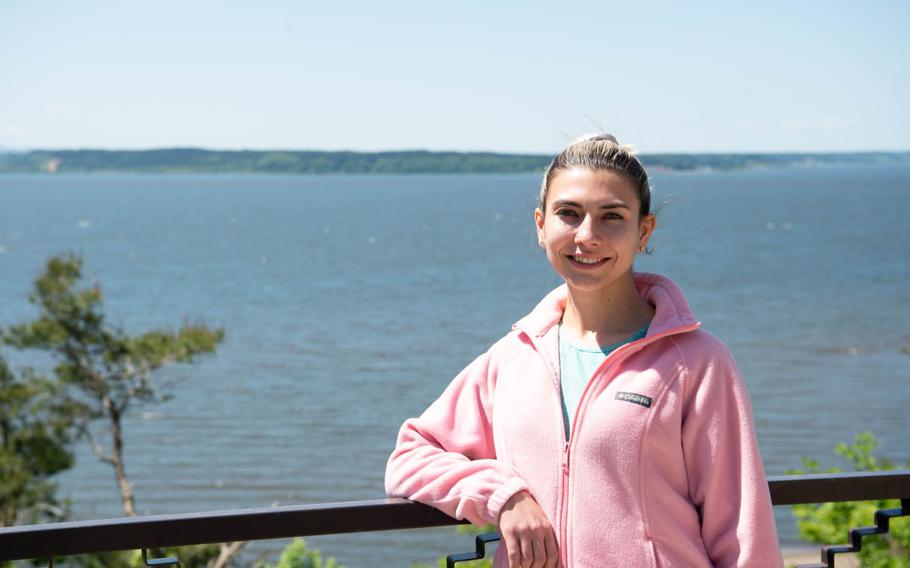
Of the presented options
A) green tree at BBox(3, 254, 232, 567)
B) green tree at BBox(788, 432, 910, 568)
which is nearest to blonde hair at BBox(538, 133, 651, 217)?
green tree at BBox(788, 432, 910, 568)

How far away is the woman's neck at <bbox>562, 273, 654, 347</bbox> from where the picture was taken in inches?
80.1

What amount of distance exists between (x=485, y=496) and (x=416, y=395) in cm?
2215

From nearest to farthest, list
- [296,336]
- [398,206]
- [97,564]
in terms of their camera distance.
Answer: [97,564] < [296,336] < [398,206]

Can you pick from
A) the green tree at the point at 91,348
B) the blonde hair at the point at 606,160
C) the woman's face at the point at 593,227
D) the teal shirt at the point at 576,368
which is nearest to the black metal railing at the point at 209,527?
the teal shirt at the point at 576,368

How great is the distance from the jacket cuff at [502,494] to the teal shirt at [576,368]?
0.44 feet

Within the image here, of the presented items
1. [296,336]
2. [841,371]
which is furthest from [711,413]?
[296,336]

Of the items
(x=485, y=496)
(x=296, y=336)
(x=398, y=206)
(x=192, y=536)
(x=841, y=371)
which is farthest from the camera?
(x=398, y=206)

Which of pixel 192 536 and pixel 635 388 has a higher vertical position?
pixel 635 388

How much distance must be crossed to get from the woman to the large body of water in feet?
1.41

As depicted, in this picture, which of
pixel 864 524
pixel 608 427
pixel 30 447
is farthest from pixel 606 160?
pixel 30 447

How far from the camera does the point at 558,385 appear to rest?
1994 millimetres

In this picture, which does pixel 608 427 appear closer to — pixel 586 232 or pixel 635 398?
pixel 635 398

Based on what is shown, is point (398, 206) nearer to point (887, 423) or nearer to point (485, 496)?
point (887, 423)

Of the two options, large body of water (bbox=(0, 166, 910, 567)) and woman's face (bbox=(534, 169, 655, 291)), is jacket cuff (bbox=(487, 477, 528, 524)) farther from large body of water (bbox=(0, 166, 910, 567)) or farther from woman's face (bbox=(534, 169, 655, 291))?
large body of water (bbox=(0, 166, 910, 567))
